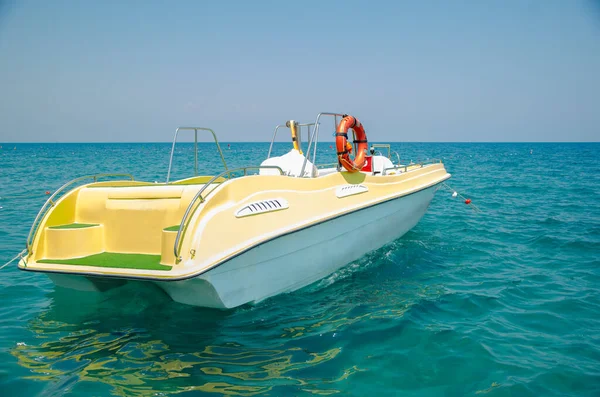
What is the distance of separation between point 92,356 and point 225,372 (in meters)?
1.33

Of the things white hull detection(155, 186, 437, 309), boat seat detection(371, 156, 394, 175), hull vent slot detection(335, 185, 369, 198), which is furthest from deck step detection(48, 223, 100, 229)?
boat seat detection(371, 156, 394, 175)

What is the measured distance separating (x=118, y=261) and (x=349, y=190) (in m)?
3.33

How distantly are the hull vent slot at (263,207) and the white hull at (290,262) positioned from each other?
0.35 meters

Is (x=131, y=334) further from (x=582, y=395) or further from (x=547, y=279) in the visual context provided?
(x=547, y=279)

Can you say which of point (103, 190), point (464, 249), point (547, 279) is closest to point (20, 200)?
point (103, 190)

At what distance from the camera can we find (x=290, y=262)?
561 cm

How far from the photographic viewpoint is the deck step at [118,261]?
15.3 feet

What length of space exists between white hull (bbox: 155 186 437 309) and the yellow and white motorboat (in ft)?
0.05

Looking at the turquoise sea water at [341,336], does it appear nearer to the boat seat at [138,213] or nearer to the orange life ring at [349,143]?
the boat seat at [138,213]

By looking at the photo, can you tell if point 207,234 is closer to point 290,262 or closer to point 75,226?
point 290,262

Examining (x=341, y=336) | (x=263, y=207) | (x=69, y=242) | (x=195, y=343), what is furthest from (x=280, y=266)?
(x=69, y=242)

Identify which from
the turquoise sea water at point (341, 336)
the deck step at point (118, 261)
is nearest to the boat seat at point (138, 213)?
the deck step at point (118, 261)

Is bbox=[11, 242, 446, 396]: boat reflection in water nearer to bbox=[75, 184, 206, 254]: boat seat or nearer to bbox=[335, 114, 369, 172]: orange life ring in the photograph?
bbox=[75, 184, 206, 254]: boat seat

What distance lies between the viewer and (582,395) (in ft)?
12.9
